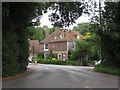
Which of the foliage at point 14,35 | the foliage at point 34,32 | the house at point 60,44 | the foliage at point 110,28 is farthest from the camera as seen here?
the house at point 60,44

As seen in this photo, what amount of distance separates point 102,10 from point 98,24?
5.21 ft

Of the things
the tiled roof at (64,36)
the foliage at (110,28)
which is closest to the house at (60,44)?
the tiled roof at (64,36)

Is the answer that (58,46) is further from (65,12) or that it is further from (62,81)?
(62,81)

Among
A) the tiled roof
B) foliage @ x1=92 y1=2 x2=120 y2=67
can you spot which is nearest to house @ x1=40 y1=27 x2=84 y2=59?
the tiled roof

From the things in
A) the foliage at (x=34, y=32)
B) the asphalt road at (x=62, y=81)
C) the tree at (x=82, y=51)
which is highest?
the foliage at (x=34, y=32)

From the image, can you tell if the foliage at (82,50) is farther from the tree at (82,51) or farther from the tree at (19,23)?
the tree at (19,23)

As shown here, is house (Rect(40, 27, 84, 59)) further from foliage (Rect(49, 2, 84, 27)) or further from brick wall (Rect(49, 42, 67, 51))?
foliage (Rect(49, 2, 84, 27))

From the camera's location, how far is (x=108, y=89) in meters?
11.3

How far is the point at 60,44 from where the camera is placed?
62688 millimetres

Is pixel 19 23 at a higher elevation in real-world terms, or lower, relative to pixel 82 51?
higher

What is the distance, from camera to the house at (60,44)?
6066 centimetres

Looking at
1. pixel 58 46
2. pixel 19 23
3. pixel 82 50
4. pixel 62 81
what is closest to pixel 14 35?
pixel 19 23

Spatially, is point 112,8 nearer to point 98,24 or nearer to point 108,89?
point 98,24

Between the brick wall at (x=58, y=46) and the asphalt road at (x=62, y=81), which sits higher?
the brick wall at (x=58, y=46)
